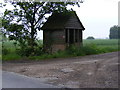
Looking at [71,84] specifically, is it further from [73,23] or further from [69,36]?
[73,23]

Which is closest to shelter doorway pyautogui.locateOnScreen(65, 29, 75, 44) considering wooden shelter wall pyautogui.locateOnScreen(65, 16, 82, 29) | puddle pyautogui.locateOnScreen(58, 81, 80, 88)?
wooden shelter wall pyautogui.locateOnScreen(65, 16, 82, 29)

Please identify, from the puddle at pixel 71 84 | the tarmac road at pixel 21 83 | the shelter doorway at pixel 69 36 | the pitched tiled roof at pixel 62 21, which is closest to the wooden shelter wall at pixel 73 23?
the pitched tiled roof at pixel 62 21

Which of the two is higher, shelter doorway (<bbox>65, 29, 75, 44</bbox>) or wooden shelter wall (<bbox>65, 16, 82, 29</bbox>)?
wooden shelter wall (<bbox>65, 16, 82, 29</bbox>)

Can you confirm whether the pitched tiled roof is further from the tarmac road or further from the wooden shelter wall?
the tarmac road

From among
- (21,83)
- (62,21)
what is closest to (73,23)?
(62,21)

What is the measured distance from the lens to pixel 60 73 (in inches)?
348

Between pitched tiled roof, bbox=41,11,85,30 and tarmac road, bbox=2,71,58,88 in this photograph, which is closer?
tarmac road, bbox=2,71,58,88

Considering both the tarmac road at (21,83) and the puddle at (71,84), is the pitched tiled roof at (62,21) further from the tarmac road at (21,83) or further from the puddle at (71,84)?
the puddle at (71,84)

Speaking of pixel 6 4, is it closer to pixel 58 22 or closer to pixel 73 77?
pixel 58 22

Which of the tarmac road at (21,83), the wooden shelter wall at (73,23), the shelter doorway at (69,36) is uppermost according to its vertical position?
the wooden shelter wall at (73,23)

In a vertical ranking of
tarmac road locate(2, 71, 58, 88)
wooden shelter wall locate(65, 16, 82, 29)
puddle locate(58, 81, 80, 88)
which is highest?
wooden shelter wall locate(65, 16, 82, 29)

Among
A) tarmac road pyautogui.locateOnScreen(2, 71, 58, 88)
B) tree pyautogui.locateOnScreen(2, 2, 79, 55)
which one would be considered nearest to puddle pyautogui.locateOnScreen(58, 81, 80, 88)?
tarmac road pyautogui.locateOnScreen(2, 71, 58, 88)

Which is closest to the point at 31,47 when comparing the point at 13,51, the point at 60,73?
the point at 13,51

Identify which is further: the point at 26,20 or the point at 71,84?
the point at 26,20
